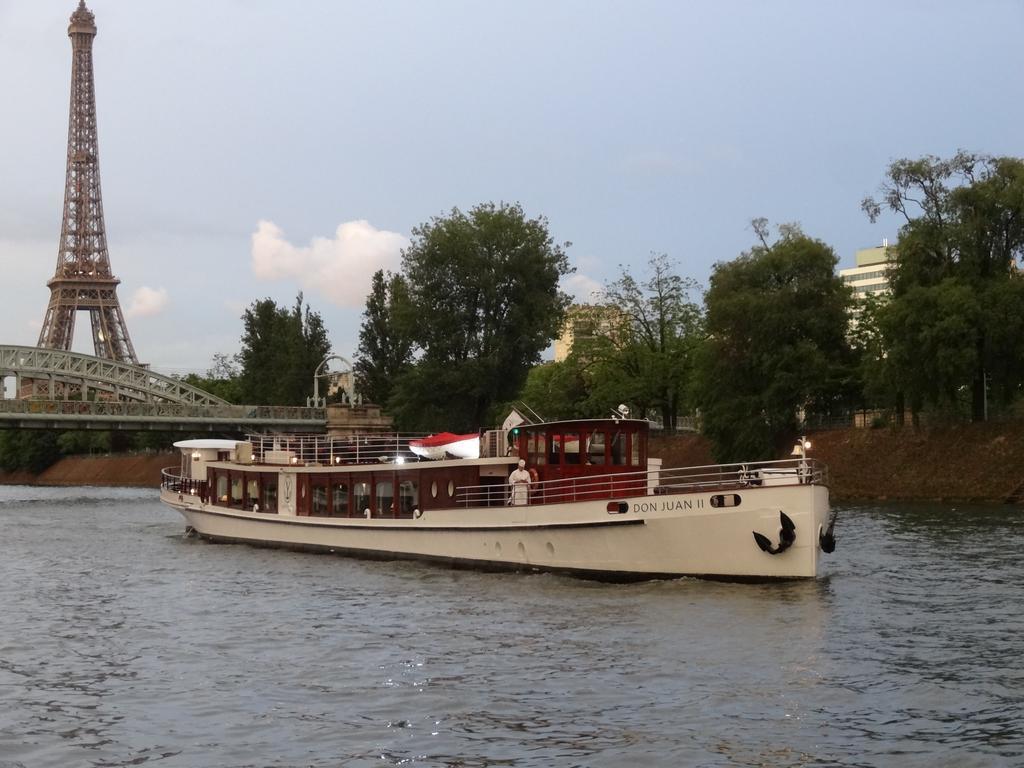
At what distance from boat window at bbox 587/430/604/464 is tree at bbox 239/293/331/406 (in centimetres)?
7789

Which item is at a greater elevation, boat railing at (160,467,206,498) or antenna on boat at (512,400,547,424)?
antenna on boat at (512,400,547,424)

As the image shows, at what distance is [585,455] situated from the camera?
3397 centimetres

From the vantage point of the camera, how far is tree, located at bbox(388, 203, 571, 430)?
7712 centimetres

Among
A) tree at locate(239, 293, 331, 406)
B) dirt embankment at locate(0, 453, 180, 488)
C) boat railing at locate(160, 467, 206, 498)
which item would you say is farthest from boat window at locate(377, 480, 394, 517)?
dirt embankment at locate(0, 453, 180, 488)

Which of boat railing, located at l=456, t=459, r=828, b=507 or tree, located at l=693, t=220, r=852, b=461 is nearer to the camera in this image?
boat railing, located at l=456, t=459, r=828, b=507

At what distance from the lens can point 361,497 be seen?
1548 inches

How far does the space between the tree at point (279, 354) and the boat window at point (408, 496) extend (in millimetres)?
73343

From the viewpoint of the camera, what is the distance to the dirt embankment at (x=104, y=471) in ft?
428

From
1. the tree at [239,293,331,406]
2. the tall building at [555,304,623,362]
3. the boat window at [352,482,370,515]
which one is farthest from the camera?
the tree at [239,293,331,406]

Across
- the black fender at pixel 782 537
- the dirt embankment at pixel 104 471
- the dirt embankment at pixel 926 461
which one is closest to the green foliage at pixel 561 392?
the dirt embankment at pixel 926 461

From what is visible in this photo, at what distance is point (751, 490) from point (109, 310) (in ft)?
435

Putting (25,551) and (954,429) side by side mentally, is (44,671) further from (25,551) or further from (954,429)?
(954,429)

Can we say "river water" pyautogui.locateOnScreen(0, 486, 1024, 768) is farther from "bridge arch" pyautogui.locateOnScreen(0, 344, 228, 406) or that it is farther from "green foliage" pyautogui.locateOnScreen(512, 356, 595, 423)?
"bridge arch" pyautogui.locateOnScreen(0, 344, 228, 406)

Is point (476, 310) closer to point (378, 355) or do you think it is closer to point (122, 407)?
point (378, 355)
